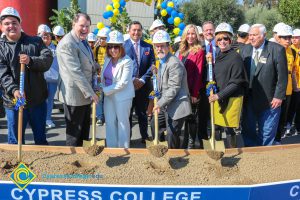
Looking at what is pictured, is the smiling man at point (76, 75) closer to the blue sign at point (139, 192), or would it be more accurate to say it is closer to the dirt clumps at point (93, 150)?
the dirt clumps at point (93, 150)

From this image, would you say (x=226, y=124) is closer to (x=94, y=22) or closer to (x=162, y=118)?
(x=162, y=118)

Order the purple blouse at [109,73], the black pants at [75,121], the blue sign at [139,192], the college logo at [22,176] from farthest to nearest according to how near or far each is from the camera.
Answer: the purple blouse at [109,73]
the black pants at [75,121]
the college logo at [22,176]
the blue sign at [139,192]

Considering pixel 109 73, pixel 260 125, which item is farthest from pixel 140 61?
pixel 260 125

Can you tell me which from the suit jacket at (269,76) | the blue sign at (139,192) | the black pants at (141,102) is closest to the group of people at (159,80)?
the suit jacket at (269,76)

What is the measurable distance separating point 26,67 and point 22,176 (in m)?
1.33

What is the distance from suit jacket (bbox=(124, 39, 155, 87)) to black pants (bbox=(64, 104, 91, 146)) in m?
1.14

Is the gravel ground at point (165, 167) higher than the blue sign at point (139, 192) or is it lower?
lower

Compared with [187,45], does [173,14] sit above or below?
above

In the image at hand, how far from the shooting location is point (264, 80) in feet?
12.5

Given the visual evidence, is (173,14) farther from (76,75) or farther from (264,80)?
(76,75)

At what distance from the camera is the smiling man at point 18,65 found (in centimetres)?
334

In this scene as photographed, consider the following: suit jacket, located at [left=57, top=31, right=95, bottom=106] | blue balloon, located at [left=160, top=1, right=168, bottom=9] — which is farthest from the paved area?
blue balloon, located at [left=160, top=1, right=168, bottom=9]

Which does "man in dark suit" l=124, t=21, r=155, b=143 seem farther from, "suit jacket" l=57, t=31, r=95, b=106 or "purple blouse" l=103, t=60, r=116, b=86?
"suit jacket" l=57, t=31, r=95, b=106

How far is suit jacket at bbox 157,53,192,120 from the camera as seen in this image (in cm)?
352
